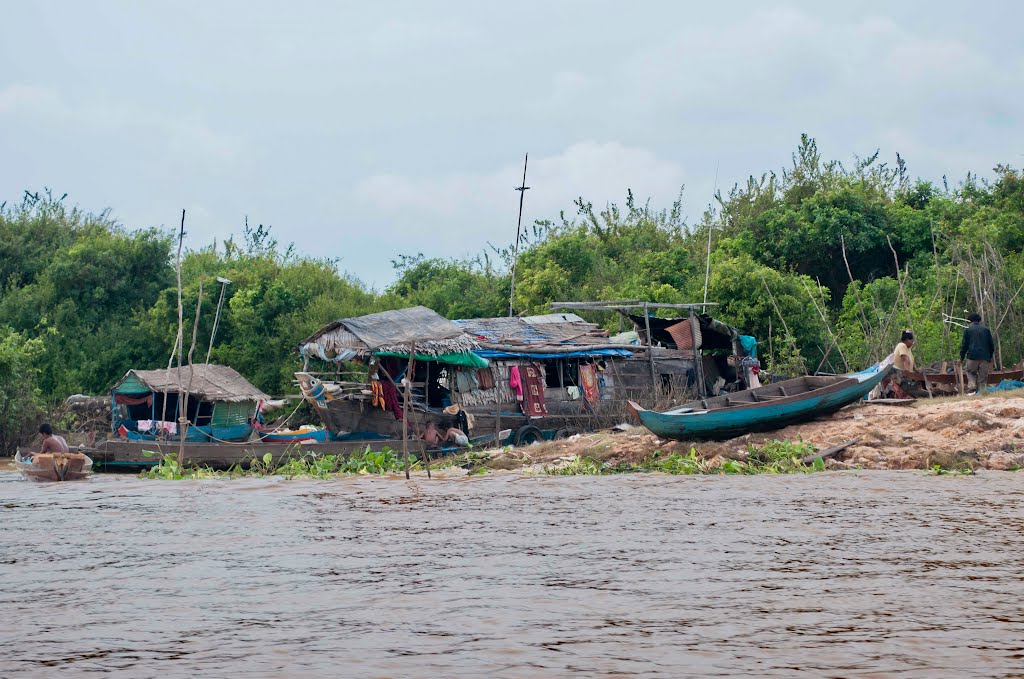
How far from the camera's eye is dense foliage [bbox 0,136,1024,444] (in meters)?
24.8

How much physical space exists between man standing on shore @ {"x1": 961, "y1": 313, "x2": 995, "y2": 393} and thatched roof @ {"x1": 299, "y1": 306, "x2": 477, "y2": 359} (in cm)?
842

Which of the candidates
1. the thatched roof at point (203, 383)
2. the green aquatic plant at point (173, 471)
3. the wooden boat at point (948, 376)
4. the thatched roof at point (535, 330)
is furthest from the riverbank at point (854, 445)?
the thatched roof at point (203, 383)

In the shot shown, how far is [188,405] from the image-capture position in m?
23.7

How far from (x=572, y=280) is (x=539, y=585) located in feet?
84.3

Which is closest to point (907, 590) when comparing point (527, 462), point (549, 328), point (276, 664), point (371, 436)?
point (276, 664)

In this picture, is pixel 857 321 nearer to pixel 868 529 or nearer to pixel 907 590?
pixel 868 529

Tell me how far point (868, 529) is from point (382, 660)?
5.02 meters

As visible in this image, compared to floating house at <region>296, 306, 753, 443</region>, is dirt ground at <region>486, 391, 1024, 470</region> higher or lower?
lower

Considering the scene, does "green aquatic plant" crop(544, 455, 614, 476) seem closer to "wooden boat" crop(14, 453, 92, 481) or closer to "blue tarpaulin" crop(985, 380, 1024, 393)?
"blue tarpaulin" crop(985, 380, 1024, 393)

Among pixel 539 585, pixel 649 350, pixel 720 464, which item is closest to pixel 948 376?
pixel 720 464

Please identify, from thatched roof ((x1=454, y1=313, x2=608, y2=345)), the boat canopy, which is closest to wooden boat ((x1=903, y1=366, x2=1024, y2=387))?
thatched roof ((x1=454, y1=313, x2=608, y2=345))

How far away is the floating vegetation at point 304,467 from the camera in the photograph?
1703 cm

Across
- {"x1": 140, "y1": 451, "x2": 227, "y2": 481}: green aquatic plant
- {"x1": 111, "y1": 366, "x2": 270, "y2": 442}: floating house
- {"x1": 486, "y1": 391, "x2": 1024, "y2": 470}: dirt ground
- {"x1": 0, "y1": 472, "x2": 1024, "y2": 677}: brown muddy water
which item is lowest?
{"x1": 0, "y1": 472, "x2": 1024, "y2": 677}: brown muddy water

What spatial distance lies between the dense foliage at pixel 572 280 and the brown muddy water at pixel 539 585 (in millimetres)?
13510
